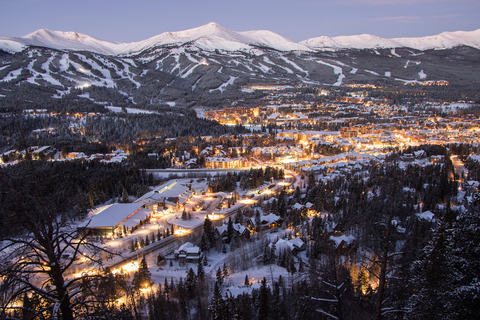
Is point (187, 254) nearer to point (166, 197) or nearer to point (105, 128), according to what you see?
point (166, 197)

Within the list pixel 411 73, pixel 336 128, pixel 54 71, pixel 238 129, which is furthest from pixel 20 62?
pixel 411 73

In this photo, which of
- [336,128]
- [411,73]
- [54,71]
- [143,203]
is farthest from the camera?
[411,73]

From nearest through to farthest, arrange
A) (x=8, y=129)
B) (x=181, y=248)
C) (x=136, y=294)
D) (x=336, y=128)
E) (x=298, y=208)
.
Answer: (x=136, y=294) < (x=181, y=248) < (x=298, y=208) < (x=8, y=129) < (x=336, y=128)

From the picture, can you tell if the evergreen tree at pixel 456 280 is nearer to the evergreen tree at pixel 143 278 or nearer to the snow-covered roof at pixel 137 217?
the evergreen tree at pixel 143 278

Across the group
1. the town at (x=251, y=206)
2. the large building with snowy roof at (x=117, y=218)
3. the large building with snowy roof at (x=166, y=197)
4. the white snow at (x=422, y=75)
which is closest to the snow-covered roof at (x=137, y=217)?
the large building with snowy roof at (x=117, y=218)

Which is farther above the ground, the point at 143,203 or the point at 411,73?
the point at 411,73

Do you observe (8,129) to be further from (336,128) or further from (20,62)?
(20,62)

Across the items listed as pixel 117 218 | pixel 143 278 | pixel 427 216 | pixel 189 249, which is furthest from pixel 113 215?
pixel 427 216
